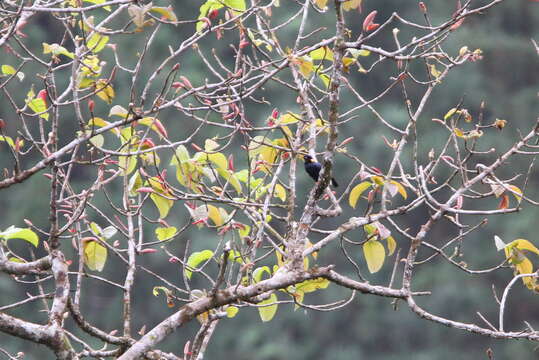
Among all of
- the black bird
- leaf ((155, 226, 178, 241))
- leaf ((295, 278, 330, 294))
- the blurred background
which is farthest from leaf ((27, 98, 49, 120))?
the blurred background

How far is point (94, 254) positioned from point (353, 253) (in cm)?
1112

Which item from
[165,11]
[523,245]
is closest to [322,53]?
[165,11]

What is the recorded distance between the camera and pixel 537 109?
1416 cm

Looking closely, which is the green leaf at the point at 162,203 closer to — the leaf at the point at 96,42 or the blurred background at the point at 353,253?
the leaf at the point at 96,42

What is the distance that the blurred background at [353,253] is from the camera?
13.1 meters

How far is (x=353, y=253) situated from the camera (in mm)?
13258

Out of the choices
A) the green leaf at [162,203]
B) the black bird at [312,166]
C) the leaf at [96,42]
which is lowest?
the green leaf at [162,203]

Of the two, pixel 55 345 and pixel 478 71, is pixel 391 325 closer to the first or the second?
pixel 478 71

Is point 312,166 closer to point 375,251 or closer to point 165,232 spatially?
point 375,251

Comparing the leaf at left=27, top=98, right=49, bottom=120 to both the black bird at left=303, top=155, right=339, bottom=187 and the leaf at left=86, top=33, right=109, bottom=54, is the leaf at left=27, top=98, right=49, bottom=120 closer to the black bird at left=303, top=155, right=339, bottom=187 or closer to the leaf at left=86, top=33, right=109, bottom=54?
the leaf at left=86, top=33, right=109, bottom=54

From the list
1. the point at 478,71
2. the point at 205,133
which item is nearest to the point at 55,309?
the point at 205,133

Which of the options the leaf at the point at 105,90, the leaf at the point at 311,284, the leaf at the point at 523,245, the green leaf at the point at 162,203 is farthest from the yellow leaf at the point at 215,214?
the leaf at the point at 523,245

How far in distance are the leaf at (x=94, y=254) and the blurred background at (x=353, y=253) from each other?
1018 cm

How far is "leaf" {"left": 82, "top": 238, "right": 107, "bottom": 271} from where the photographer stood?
2.30m
